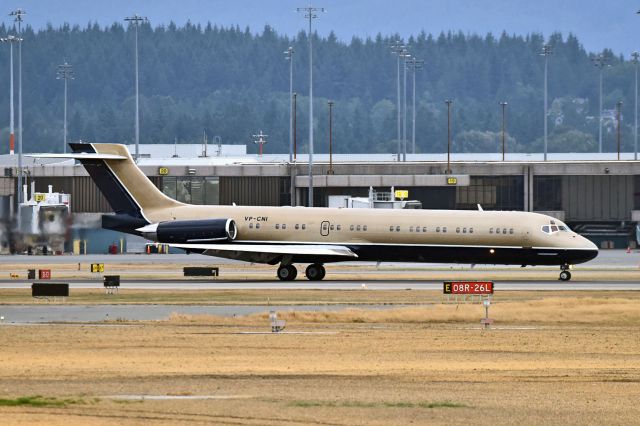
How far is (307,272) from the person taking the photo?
67.8m

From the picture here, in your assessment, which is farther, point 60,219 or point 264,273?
point 60,219

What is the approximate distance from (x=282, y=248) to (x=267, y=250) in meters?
0.71

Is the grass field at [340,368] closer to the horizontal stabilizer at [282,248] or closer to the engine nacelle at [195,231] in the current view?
the horizontal stabilizer at [282,248]

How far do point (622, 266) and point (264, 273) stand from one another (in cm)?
2199

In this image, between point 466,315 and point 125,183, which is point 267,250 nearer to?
point 125,183

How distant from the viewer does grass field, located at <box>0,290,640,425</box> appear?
27.5 m

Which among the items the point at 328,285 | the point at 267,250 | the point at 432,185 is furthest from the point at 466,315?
the point at 432,185

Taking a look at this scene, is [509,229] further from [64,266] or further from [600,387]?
[600,387]

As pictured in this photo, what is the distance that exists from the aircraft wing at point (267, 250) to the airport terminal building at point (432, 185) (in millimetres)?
47949

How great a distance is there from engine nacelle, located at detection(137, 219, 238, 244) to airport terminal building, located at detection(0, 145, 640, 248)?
4827cm

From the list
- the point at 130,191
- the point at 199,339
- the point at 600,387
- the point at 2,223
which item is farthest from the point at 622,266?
the point at 600,387

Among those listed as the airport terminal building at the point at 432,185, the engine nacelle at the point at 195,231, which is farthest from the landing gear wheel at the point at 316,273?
the airport terminal building at the point at 432,185

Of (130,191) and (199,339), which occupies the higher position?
(130,191)

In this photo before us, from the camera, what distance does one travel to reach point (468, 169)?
391ft
